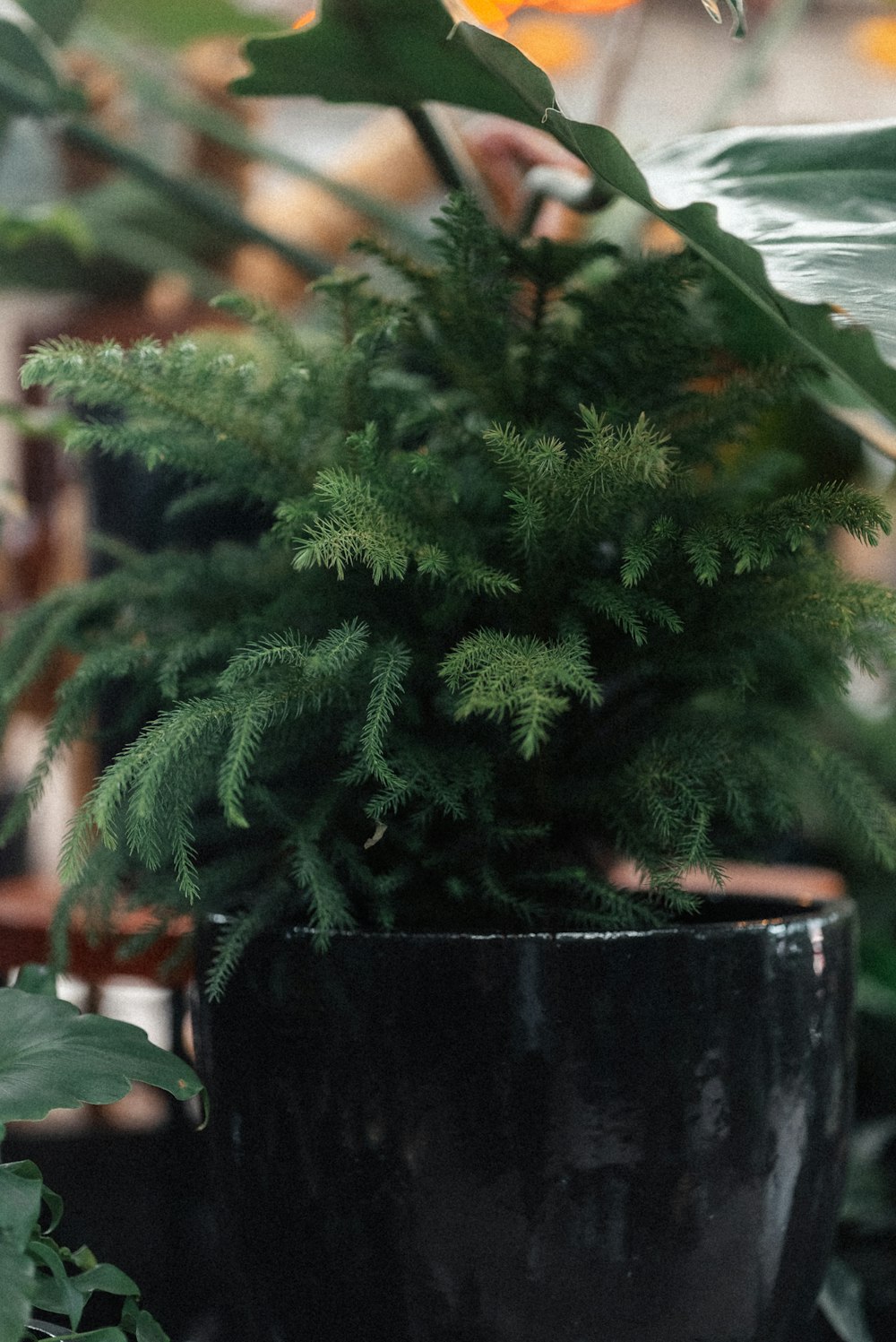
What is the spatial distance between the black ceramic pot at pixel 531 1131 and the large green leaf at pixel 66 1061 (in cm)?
5

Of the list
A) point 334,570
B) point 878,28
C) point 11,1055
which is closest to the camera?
point 11,1055

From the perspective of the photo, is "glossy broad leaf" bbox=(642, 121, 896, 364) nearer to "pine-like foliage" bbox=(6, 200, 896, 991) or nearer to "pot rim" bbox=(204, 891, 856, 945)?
"pine-like foliage" bbox=(6, 200, 896, 991)

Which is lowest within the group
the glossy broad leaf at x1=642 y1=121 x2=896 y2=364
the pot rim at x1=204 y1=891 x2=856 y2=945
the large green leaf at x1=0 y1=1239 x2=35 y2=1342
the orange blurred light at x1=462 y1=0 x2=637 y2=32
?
the large green leaf at x1=0 y1=1239 x2=35 y2=1342

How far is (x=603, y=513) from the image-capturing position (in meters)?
0.41

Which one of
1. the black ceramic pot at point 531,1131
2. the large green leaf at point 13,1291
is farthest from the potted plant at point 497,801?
the large green leaf at point 13,1291

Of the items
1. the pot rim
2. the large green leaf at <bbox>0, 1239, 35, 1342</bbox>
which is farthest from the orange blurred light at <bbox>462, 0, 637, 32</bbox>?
the large green leaf at <bbox>0, 1239, 35, 1342</bbox>

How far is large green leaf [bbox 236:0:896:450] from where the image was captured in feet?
1.19

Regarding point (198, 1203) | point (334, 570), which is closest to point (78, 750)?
point (198, 1203)

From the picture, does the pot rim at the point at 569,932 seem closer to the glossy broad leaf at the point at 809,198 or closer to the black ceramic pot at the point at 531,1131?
the black ceramic pot at the point at 531,1131

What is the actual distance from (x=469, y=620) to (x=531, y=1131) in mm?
195

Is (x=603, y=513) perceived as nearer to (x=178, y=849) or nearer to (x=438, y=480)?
(x=438, y=480)

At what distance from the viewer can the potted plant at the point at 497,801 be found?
38 cm

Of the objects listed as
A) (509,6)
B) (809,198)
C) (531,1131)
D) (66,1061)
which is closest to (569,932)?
(531,1131)

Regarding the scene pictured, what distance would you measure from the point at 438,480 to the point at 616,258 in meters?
0.14
